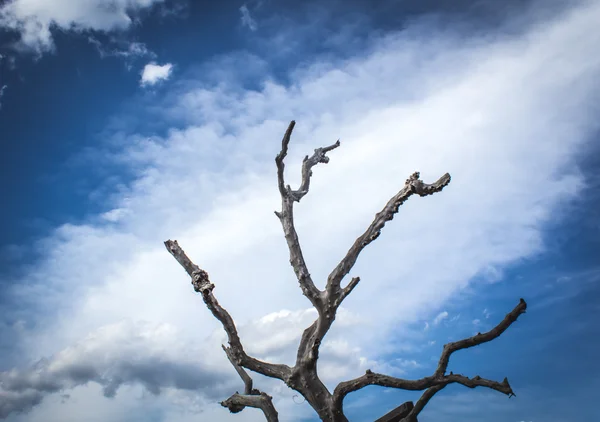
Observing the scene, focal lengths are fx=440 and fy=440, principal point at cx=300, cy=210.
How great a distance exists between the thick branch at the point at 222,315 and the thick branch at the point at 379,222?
1.81 metres

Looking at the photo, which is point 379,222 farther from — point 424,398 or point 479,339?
point 424,398

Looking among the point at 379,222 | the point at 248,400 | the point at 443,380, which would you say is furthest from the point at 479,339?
the point at 248,400

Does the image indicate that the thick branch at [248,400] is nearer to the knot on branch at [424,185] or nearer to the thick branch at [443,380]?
the thick branch at [443,380]

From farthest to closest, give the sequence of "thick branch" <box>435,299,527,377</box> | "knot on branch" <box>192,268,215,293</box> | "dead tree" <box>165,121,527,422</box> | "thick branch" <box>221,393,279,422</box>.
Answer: "thick branch" <box>221,393,279,422</box>
"thick branch" <box>435,299,527,377</box>
"dead tree" <box>165,121,527,422</box>
"knot on branch" <box>192,268,215,293</box>

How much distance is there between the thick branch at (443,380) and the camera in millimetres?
7672

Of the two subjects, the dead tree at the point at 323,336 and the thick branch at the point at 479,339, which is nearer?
the dead tree at the point at 323,336

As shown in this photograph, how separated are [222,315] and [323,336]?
182cm

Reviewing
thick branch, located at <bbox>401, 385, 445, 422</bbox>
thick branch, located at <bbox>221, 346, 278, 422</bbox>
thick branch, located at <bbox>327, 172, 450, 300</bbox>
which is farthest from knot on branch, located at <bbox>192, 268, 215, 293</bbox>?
thick branch, located at <bbox>401, 385, 445, 422</bbox>

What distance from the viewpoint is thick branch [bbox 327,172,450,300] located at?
25.4 feet

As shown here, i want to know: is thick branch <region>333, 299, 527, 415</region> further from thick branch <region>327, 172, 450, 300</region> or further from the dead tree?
thick branch <region>327, 172, 450, 300</region>

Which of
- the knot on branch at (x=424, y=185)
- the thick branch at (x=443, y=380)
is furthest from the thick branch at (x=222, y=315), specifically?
the knot on branch at (x=424, y=185)

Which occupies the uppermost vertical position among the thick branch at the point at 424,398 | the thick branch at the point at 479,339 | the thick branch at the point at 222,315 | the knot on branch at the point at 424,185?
the knot on branch at the point at 424,185

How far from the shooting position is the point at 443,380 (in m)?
8.02

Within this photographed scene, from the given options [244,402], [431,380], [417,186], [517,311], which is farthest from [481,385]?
[244,402]
